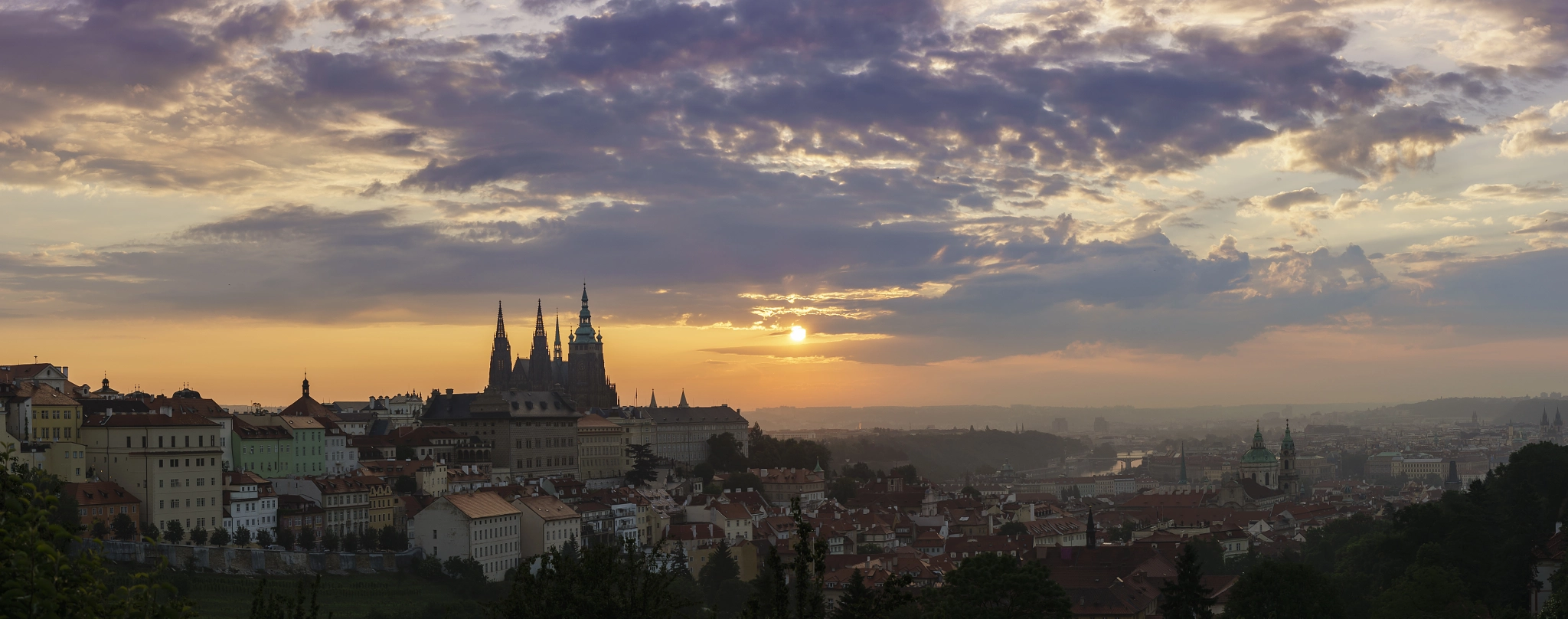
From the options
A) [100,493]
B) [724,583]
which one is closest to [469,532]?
[724,583]

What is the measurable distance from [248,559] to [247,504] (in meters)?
9.09

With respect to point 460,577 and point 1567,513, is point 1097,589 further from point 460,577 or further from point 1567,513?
point 460,577

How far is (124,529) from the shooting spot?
266ft

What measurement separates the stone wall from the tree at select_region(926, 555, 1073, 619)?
127ft

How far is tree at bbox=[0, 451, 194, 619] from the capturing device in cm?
1357

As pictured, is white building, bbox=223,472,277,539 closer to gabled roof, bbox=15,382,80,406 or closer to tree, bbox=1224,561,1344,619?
gabled roof, bbox=15,382,80,406

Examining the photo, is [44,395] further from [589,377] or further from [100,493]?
[589,377]

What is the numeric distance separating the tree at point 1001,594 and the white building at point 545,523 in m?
48.3

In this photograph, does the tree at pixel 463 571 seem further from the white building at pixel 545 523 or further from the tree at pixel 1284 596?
the tree at pixel 1284 596

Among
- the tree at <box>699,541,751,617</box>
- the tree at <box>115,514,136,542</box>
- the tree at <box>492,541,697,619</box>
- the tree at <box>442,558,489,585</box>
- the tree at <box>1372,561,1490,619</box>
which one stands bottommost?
the tree at <box>699,541,751,617</box>

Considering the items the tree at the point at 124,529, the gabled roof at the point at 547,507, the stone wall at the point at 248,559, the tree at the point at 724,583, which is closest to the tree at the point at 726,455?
the gabled roof at the point at 547,507

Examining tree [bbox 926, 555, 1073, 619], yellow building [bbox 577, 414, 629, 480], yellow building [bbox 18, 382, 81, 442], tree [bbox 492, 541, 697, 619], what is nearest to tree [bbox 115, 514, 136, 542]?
yellow building [bbox 18, 382, 81, 442]

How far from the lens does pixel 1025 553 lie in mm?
111312

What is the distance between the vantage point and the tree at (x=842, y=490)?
158 m
